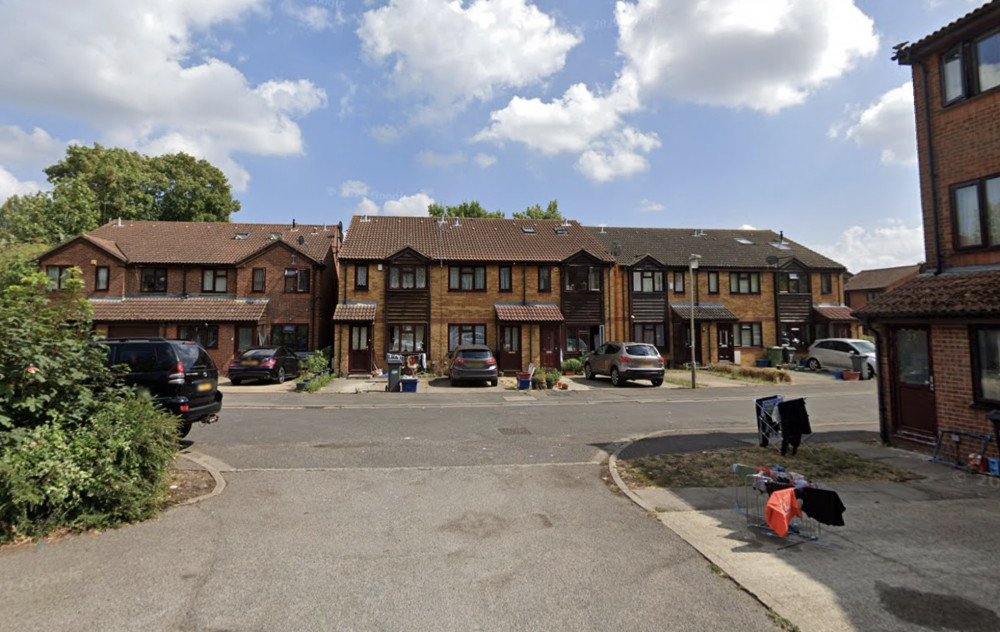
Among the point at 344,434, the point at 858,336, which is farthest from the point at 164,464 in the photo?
the point at 858,336

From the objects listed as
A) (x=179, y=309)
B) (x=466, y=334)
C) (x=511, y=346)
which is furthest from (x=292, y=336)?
(x=511, y=346)

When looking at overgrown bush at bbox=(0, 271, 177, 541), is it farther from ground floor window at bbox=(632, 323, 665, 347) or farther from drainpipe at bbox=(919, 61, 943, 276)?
ground floor window at bbox=(632, 323, 665, 347)

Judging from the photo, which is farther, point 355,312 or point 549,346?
point 549,346

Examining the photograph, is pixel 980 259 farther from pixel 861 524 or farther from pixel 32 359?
pixel 32 359

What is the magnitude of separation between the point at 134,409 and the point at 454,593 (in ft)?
14.2

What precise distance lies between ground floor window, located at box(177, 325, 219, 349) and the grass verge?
23645mm

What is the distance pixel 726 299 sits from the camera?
2883 cm

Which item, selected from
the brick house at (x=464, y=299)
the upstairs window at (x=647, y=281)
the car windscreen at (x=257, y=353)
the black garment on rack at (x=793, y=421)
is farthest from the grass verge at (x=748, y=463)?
the upstairs window at (x=647, y=281)

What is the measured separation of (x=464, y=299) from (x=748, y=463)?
61.8 feet

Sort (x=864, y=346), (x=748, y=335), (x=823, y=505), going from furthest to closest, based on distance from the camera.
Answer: (x=748, y=335)
(x=864, y=346)
(x=823, y=505)

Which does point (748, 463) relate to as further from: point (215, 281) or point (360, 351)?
point (215, 281)

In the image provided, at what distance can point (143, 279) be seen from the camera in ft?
84.5

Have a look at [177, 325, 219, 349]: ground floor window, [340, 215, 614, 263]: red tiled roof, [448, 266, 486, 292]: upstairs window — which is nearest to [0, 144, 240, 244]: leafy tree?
[177, 325, 219, 349]: ground floor window

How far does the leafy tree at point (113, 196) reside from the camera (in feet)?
114
